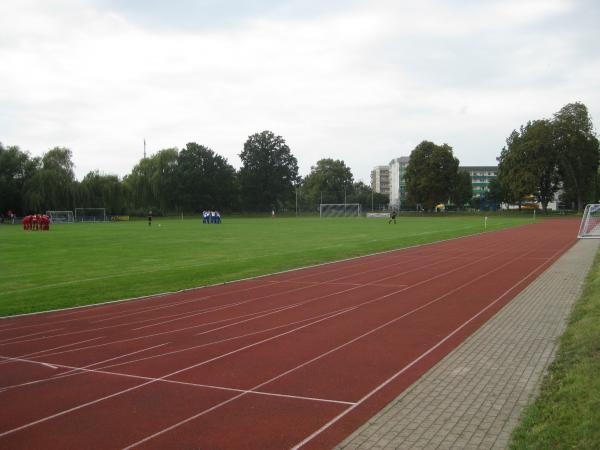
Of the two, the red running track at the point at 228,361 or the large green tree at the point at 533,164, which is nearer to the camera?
the red running track at the point at 228,361

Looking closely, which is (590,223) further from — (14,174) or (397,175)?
(397,175)

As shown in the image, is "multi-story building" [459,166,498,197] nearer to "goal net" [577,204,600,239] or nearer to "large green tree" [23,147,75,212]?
"large green tree" [23,147,75,212]

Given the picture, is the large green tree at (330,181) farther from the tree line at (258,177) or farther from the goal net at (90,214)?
the goal net at (90,214)

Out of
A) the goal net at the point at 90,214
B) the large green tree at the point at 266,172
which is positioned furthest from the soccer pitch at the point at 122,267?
the large green tree at the point at 266,172

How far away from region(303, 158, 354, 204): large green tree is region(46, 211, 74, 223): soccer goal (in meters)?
67.1

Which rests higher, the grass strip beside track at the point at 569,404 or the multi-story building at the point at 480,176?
the multi-story building at the point at 480,176

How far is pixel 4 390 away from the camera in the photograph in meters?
6.44

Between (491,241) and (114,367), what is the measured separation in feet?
85.5

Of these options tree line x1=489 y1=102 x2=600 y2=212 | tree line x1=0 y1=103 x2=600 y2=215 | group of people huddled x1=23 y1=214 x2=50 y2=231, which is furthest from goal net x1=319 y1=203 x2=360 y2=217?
group of people huddled x1=23 y1=214 x2=50 y2=231

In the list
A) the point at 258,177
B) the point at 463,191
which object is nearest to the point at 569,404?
the point at 258,177

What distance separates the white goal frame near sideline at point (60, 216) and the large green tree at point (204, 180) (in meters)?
26.7

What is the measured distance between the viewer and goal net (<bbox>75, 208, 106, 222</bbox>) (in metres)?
73.8

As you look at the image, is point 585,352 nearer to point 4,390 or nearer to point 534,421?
point 534,421

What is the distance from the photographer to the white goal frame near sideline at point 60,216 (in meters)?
69.4
